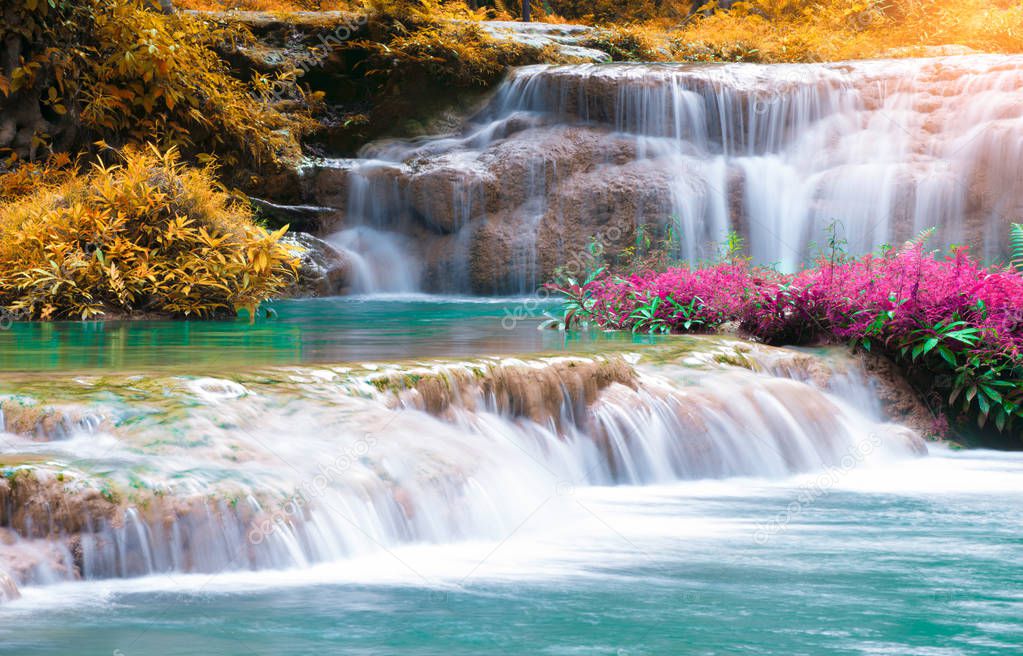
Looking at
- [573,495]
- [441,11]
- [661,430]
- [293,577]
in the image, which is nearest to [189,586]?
[293,577]

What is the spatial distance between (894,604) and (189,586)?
2460mm

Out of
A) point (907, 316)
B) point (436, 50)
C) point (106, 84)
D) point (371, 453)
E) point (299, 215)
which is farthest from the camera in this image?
point (436, 50)

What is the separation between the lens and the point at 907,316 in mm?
7863

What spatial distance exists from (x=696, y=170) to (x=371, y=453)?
12.9 m

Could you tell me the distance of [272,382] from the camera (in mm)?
5273

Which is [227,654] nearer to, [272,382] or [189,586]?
[189,586]

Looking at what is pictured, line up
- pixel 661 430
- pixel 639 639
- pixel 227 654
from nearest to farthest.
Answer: pixel 227 654, pixel 639 639, pixel 661 430

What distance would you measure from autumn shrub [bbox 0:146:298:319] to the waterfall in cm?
581

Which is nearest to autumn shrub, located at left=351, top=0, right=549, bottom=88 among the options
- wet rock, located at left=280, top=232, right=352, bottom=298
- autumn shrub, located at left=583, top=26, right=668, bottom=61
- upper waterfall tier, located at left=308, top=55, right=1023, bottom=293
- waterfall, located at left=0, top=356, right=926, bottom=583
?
upper waterfall tier, located at left=308, top=55, right=1023, bottom=293

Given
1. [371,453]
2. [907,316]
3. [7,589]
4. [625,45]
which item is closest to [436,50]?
[625,45]

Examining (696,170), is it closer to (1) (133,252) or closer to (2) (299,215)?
(2) (299,215)

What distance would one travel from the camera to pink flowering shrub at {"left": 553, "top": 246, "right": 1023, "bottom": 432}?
24.9ft

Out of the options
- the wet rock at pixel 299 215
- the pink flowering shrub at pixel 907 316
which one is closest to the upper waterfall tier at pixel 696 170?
the wet rock at pixel 299 215

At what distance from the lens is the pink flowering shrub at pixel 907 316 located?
758 cm
